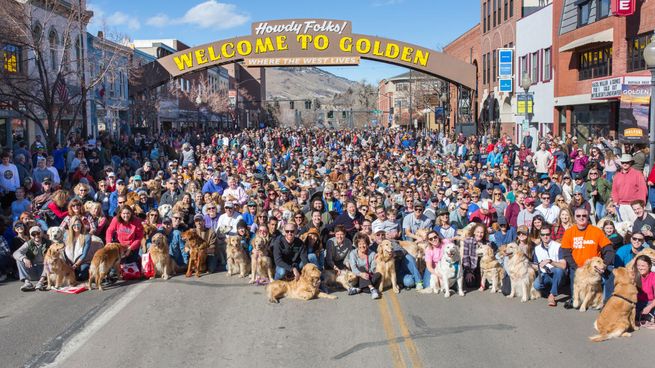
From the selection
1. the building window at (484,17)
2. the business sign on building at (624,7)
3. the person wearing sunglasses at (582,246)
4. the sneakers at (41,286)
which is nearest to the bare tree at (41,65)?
the sneakers at (41,286)

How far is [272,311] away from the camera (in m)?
8.23

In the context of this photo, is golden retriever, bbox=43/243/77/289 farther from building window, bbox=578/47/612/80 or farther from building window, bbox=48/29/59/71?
building window, bbox=578/47/612/80

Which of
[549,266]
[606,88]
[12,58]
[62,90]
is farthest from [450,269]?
[12,58]

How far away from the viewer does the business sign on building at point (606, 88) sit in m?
20.6

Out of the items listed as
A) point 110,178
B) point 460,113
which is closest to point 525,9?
point 460,113

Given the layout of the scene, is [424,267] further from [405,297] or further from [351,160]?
[351,160]

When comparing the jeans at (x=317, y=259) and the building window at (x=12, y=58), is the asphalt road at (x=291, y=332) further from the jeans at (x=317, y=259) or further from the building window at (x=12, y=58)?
the building window at (x=12, y=58)

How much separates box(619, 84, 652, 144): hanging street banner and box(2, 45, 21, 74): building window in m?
20.9

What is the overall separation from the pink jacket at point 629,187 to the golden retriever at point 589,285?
3703 millimetres

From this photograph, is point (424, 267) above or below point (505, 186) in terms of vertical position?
below

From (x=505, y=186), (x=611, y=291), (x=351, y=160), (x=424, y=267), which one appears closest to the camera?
(x=611, y=291)

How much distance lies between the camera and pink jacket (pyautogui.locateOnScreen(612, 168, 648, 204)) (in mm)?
11016

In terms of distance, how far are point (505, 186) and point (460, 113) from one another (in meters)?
25.6

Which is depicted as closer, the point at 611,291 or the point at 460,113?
the point at 611,291
